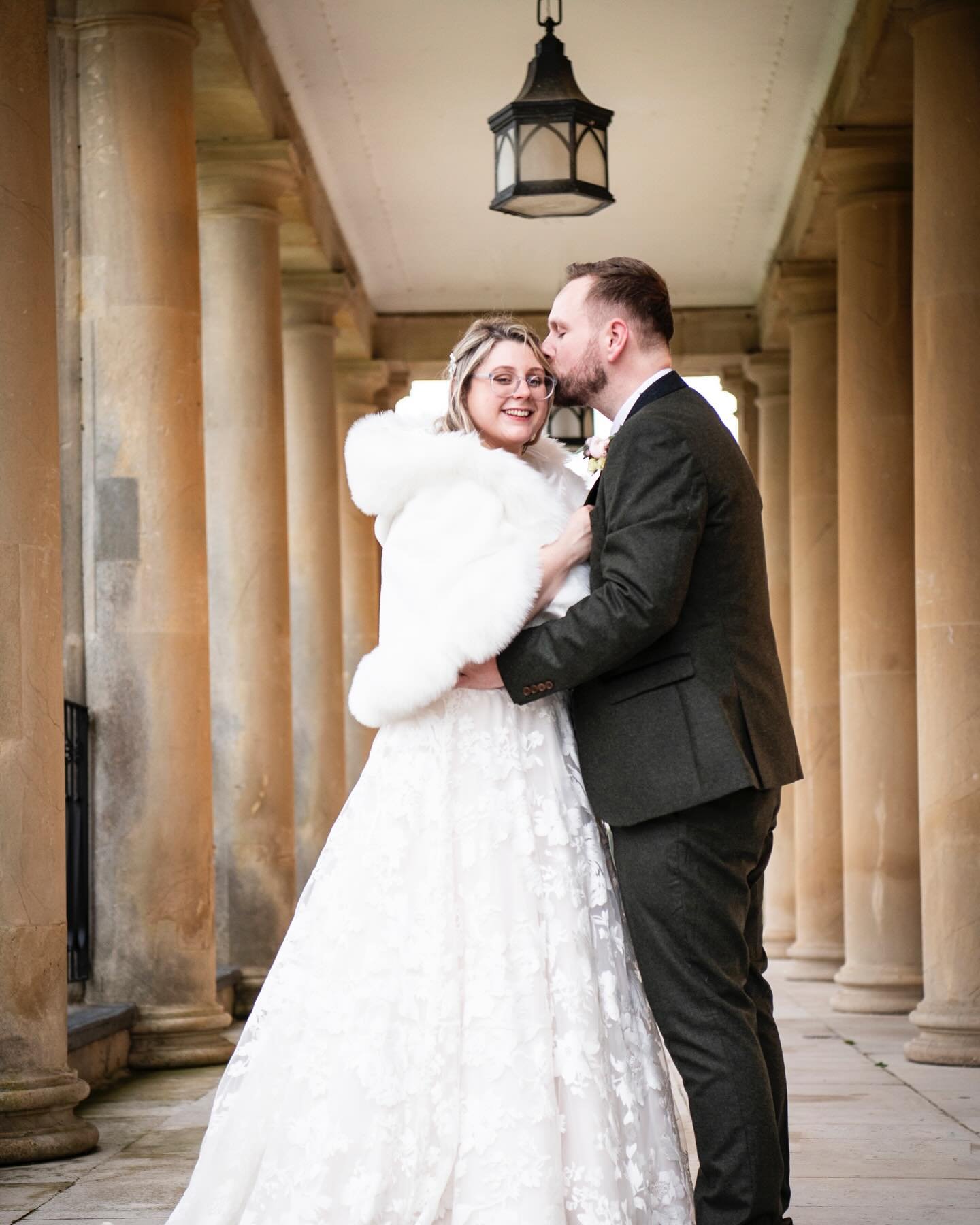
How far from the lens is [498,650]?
A: 564 cm

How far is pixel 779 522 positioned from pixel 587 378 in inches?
721

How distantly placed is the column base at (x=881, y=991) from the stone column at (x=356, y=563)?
10658 mm

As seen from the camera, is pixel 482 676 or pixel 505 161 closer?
pixel 482 676

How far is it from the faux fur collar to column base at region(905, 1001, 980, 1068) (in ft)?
22.2

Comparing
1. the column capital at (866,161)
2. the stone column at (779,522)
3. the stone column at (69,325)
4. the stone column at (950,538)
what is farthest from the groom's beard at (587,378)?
the stone column at (779,522)

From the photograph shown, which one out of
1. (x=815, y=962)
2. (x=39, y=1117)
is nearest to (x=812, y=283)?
(x=815, y=962)

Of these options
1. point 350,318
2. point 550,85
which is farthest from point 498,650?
point 350,318

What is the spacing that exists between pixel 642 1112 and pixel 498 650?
58.3 inches

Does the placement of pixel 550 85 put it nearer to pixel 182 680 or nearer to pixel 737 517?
pixel 182 680

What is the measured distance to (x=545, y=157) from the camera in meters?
11.1

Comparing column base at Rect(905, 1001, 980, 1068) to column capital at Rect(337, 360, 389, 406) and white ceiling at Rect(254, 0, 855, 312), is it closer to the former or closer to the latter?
white ceiling at Rect(254, 0, 855, 312)

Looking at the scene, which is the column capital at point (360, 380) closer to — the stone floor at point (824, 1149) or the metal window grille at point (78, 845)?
the metal window grille at point (78, 845)

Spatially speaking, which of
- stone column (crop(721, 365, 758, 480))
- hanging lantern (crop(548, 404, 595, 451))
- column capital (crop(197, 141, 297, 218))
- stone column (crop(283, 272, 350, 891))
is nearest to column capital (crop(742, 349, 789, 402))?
stone column (crop(721, 365, 758, 480))

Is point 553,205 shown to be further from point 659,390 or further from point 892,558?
point 659,390
